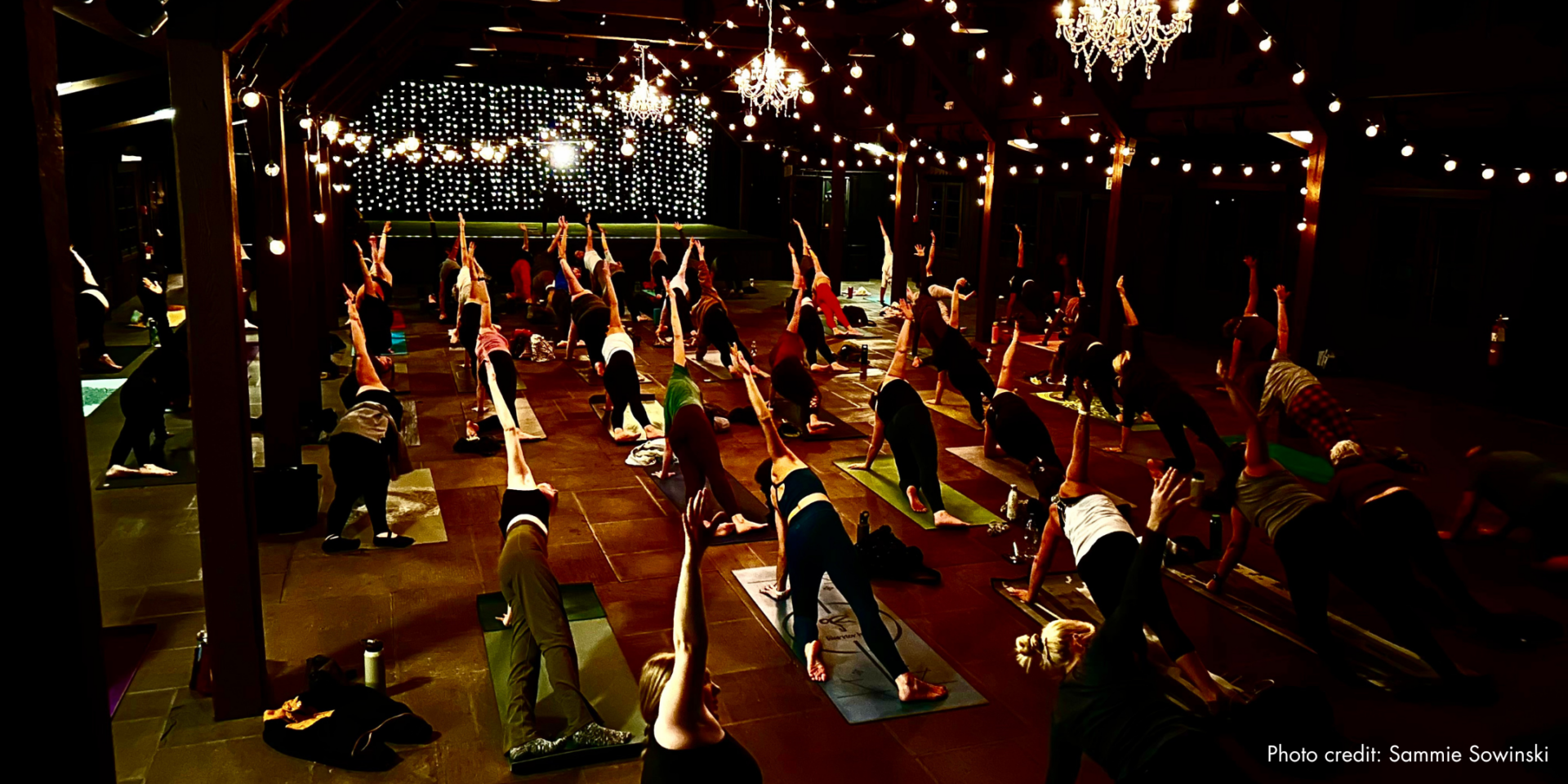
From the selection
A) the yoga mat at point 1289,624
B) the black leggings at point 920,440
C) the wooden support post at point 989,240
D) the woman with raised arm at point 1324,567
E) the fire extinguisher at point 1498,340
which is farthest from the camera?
the wooden support post at point 989,240

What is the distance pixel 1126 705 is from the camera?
3.79 metres

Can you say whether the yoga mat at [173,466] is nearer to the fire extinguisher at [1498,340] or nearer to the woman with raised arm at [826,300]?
the woman with raised arm at [826,300]

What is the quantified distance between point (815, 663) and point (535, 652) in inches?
59.5

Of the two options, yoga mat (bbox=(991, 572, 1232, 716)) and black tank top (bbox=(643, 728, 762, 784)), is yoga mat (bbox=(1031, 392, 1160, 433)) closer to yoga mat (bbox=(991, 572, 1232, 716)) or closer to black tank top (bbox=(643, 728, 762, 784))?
yoga mat (bbox=(991, 572, 1232, 716))

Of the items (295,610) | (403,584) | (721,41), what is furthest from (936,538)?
(721,41)

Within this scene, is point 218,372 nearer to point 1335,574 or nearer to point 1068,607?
point 1068,607

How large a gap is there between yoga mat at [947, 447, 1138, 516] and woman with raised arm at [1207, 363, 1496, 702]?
2.75 meters

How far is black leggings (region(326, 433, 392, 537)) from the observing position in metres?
7.07

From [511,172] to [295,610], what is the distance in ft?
72.0

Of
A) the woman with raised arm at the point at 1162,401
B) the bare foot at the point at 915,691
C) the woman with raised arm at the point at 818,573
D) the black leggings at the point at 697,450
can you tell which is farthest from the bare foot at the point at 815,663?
the woman with raised arm at the point at 1162,401

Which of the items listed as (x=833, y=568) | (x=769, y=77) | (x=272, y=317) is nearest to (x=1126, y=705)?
→ (x=833, y=568)

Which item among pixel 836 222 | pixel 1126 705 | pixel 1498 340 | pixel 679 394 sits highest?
pixel 836 222

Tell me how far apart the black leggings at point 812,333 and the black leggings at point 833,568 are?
793cm

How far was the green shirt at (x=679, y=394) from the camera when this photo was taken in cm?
774
